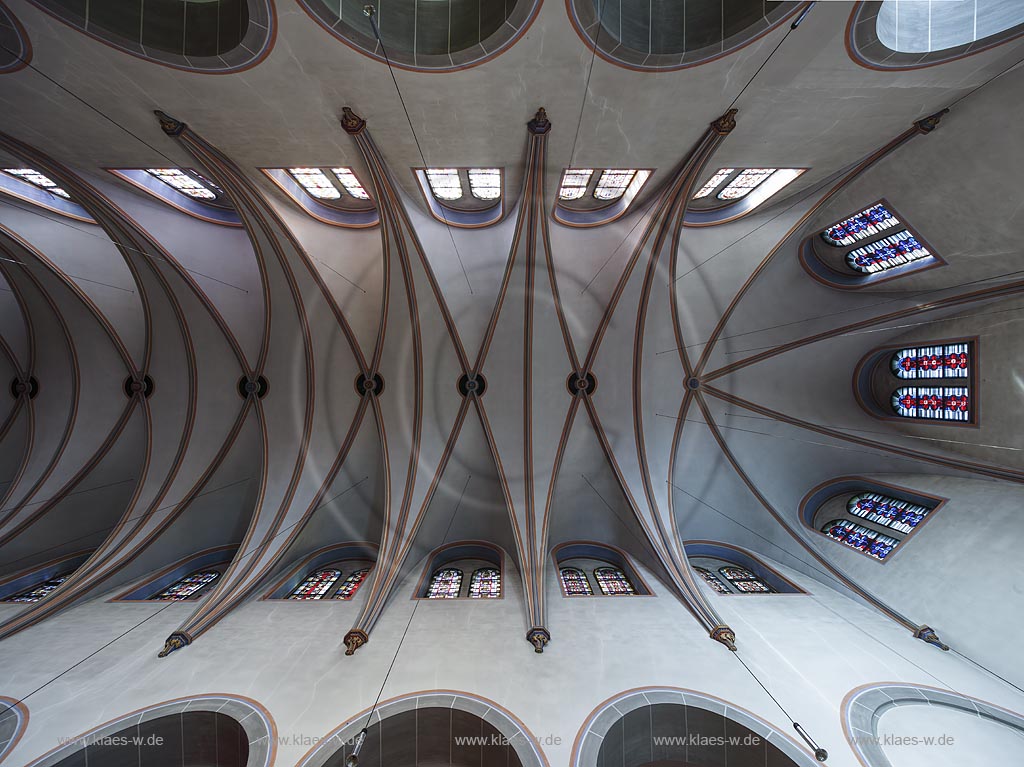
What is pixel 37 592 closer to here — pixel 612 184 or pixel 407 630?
pixel 407 630

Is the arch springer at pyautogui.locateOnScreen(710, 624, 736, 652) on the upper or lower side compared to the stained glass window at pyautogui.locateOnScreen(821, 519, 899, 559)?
lower

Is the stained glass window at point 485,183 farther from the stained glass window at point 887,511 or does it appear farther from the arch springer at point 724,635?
the stained glass window at point 887,511

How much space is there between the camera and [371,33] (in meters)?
6.22

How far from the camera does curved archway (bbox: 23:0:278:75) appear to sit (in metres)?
6.05

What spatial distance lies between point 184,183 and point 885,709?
1721 centimetres

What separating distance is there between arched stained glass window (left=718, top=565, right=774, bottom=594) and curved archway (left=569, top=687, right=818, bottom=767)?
4690 mm

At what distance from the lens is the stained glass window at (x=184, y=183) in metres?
9.60

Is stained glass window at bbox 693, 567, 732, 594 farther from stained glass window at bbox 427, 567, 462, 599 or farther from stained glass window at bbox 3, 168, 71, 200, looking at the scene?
stained glass window at bbox 3, 168, 71, 200

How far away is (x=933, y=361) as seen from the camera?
448 inches

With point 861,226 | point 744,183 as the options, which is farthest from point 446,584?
point 861,226

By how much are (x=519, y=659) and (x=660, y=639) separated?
2850mm

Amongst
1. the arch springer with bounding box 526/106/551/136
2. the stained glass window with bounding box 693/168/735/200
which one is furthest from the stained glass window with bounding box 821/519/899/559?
the arch springer with bounding box 526/106/551/136

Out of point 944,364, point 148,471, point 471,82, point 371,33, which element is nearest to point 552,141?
point 471,82

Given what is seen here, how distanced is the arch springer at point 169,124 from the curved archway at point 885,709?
46.2 feet
